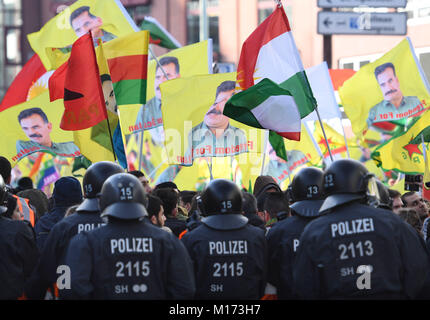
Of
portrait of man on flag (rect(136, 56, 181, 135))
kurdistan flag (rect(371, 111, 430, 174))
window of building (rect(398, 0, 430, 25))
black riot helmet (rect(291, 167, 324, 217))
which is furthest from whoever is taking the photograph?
window of building (rect(398, 0, 430, 25))

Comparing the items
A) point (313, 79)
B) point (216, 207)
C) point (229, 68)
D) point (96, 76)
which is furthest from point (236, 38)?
point (216, 207)

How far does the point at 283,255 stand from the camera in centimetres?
628

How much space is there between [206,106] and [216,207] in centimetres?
648

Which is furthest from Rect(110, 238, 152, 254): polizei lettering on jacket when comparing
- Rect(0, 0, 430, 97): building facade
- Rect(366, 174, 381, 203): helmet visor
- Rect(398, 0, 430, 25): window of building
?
Rect(398, 0, 430, 25): window of building

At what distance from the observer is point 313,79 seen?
45.7 feet

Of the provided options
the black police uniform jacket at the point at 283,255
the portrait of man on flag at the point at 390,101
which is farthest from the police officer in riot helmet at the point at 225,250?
the portrait of man on flag at the point at 390,101

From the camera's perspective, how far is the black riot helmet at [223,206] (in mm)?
5918

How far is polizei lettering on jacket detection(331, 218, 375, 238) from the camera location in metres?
5.14

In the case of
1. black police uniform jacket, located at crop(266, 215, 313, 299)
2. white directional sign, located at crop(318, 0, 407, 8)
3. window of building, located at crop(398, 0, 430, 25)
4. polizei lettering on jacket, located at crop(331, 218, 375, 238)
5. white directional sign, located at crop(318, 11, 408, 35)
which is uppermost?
window of building, located at crop(398, 0, 430, 25)

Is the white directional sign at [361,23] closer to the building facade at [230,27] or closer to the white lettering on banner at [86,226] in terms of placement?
the white lettering on banner at [86,226]

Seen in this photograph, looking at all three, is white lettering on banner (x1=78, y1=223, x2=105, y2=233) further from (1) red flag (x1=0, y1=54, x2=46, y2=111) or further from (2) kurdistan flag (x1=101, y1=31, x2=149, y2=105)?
(1) red flag (x1=0, y1=54, x2=46, y2=111)

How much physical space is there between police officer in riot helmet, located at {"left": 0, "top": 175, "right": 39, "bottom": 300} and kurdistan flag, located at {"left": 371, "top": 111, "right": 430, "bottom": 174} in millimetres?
7282

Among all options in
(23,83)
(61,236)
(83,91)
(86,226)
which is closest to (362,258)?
(86,226)

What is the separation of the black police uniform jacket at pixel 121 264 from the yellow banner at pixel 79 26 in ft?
26.4
